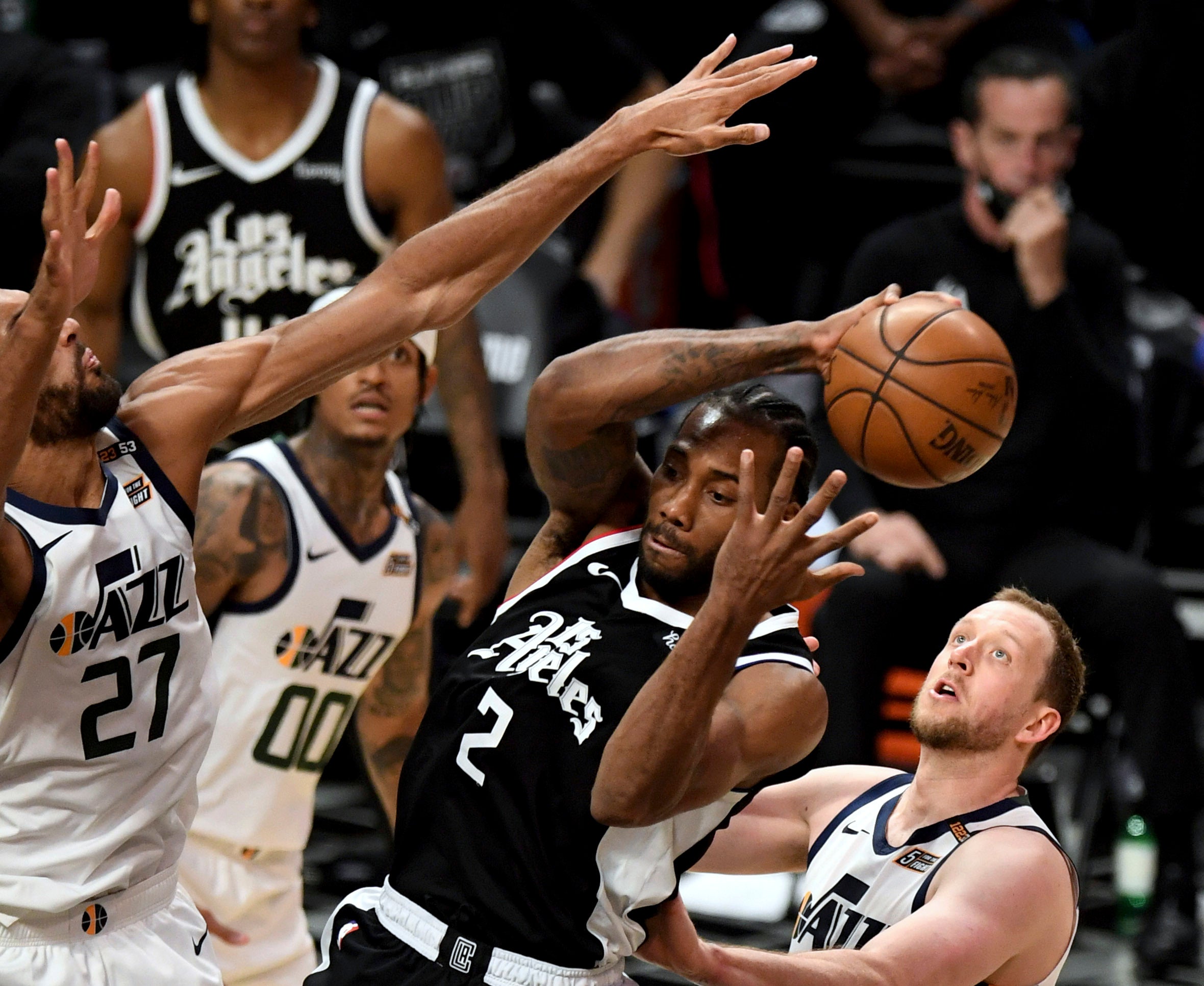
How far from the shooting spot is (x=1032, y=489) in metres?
6.56

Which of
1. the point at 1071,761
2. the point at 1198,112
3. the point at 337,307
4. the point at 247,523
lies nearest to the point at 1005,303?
the point at 1198,112

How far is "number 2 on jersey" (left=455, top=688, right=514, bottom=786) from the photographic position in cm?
351

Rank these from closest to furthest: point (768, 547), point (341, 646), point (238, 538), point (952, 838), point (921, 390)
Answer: point (768, 547) < point (921, 390) < point (952, 838) < point (238, 538) < point (341, 646)

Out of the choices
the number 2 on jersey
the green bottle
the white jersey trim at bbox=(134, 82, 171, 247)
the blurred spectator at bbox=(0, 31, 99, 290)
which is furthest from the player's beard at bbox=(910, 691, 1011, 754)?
the blurred spectator at bbox=(0, 31, 99, 290)

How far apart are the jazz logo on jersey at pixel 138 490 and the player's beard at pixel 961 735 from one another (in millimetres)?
1615

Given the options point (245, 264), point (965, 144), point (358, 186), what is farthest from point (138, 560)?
point (965, 144)

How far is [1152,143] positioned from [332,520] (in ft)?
14.6

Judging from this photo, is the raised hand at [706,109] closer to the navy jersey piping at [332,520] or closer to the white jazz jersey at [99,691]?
the white jazz jersey at [99,691]

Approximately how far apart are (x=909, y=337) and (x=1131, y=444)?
3332 mm

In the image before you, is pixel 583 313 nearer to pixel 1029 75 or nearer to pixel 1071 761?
pixel 1029 75

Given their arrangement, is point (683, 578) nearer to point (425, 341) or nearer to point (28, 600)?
point (28, 600)

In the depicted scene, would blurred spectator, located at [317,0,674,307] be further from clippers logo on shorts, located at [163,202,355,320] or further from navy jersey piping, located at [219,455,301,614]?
navy jersey piping, located at [219,455,301,614]

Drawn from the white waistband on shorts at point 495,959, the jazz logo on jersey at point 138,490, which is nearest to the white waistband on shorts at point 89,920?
the white waistband on shorts at point 495,959

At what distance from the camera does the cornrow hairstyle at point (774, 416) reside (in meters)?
3.50
